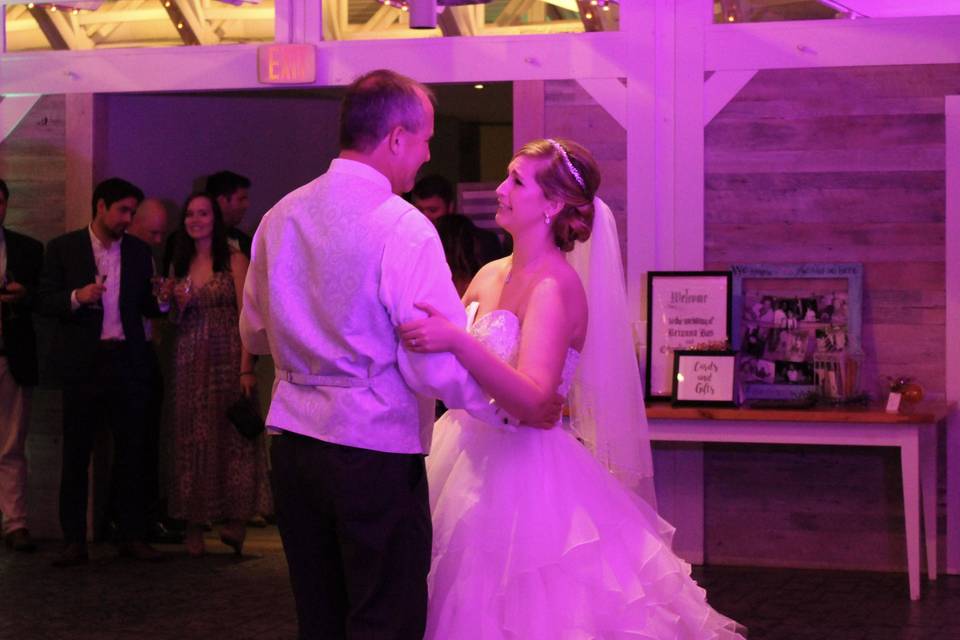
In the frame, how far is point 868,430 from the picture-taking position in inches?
225

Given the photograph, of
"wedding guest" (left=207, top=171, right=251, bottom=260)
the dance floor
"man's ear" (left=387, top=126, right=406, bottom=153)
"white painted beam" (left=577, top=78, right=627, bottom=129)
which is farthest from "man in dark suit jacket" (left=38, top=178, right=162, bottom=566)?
"man's ear" (left=387, top=126, right=406, bottom=153)

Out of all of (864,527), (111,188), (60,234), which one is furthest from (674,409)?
(60,234)

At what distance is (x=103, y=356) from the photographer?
21.3 ft

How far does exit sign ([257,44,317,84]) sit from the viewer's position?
6859mm

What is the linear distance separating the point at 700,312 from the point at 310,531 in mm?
3902

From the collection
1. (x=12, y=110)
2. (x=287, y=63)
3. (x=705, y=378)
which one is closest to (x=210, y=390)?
(x=287, y=63)

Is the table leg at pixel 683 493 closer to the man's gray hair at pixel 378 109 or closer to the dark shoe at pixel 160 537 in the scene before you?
the dark shoe at pixel 160 537

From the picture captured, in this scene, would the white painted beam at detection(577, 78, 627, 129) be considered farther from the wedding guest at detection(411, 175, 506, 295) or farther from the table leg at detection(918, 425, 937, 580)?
the table leg at detection(918, 425, 937, 580)

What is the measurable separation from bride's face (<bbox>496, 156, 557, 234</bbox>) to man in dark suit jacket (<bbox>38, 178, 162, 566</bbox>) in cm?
340

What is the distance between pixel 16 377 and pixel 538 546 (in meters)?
4.33

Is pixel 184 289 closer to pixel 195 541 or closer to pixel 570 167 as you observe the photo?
pixel 195 541

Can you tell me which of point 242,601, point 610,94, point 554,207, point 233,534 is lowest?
point 242,601

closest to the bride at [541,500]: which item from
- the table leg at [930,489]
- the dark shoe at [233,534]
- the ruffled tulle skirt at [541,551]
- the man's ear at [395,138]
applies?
the ruffled tulle skirt at [541,551]

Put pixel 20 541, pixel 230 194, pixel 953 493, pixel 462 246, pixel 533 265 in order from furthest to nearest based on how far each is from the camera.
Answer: pixel 230 194, pixel 20 541, pixel 953 493, pixel 462 246, pixel 533 265
